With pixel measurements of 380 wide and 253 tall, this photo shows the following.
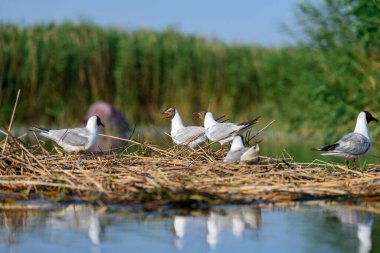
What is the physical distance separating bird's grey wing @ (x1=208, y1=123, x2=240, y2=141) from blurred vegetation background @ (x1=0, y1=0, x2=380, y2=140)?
6.84 m

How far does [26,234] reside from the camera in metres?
6.11

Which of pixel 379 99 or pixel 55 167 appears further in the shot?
pixel 379 99

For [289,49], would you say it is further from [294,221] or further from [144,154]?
[294,221]

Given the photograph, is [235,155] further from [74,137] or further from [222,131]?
[74,137]

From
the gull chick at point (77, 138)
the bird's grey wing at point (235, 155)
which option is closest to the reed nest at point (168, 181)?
the bird's grey wing at point (235, 155)

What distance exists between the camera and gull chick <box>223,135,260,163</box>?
8.34m

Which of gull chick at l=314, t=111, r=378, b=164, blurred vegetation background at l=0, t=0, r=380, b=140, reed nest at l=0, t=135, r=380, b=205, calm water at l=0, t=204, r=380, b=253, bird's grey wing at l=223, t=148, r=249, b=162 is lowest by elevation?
calm water at l=0, t=204, r=380, b=253

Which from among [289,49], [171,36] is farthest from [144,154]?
[171,36]

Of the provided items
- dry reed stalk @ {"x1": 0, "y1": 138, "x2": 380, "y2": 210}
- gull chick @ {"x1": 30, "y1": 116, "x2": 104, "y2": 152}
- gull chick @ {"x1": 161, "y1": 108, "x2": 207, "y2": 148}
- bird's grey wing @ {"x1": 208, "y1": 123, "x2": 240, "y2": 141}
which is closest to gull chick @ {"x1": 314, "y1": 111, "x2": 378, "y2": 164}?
dry reed stalk @ {"x1": 0, "y1": 138, "x2": 380, "y2": 210}

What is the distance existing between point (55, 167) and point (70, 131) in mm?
1706

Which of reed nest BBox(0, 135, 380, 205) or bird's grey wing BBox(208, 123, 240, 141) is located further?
bird's grey wing BBox(208, 123, 240, 141)

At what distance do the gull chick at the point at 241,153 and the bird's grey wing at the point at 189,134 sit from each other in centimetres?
155

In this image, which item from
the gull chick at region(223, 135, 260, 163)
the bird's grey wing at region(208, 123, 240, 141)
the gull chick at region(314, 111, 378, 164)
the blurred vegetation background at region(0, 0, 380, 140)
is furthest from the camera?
the blurred vegetation background at region(0, 0, 380, 140)

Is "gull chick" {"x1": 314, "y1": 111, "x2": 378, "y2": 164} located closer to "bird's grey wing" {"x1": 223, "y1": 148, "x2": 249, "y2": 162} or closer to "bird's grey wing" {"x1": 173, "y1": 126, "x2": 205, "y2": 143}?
"bird's grey wing" {"x1": 223, "y1": 148, "x2": 249, "y2": 162}
